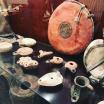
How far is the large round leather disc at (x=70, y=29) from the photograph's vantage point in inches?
40.1

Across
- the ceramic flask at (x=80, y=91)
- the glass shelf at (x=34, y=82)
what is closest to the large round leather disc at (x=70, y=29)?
the glass shelf at (x=34, y=82)

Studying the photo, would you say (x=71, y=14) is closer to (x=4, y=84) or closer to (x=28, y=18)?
(x=28, y=18)

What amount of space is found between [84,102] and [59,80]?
15 cm

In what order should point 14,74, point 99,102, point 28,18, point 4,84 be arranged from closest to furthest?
1. point 99,102
2. point 14,74
3. point 4,84
4. point 28,18

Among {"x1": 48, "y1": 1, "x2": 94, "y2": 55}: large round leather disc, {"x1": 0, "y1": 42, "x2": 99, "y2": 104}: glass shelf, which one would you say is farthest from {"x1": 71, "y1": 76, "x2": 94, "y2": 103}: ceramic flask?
{"x1": 48, "y1": 1, "x2": 94, "y2": 55}: large round leather disc

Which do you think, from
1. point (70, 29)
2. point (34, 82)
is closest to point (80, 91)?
point (34, 82)

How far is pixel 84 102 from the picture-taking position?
0.79 meters

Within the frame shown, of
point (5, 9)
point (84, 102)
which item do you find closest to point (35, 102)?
point (84, 102)

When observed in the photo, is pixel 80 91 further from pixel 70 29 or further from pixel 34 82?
pixel 70 29

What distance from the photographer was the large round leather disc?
3.34ft

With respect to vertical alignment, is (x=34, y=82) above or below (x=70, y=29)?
below

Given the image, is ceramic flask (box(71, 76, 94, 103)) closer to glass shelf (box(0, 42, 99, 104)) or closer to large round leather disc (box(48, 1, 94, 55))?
glass shelf (box(0, 42, 99, 104))

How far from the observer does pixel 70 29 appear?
107 centimetres

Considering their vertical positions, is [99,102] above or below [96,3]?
below
